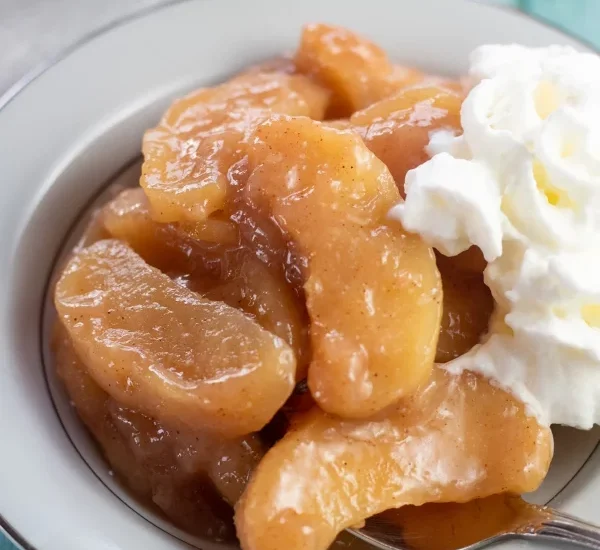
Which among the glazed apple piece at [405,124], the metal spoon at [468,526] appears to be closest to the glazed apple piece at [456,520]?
the metal spoon at [468,526]

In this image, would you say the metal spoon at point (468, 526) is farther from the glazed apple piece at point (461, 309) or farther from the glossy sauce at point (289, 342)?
the glazed apple piece at point (461, 309)

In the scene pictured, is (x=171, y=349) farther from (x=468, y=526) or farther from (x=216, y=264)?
(x=468, y=526)

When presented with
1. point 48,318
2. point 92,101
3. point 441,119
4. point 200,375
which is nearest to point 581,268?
point 441,119

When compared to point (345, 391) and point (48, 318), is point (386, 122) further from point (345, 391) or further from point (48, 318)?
point (48, 318)

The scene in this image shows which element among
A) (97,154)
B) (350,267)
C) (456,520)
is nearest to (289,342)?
(350,267)

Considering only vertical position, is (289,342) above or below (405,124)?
below

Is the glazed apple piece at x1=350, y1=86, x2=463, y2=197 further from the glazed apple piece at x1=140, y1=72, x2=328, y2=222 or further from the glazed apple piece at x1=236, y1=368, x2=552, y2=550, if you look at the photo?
the glazed apple piece at x1=236, y1=368, x2=552, y2=550

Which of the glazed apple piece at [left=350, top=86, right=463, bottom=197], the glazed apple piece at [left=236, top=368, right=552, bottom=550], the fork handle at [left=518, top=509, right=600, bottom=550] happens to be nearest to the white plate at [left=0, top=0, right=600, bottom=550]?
the fork handle at [left=518, top=509, right=600, bottom=550]
